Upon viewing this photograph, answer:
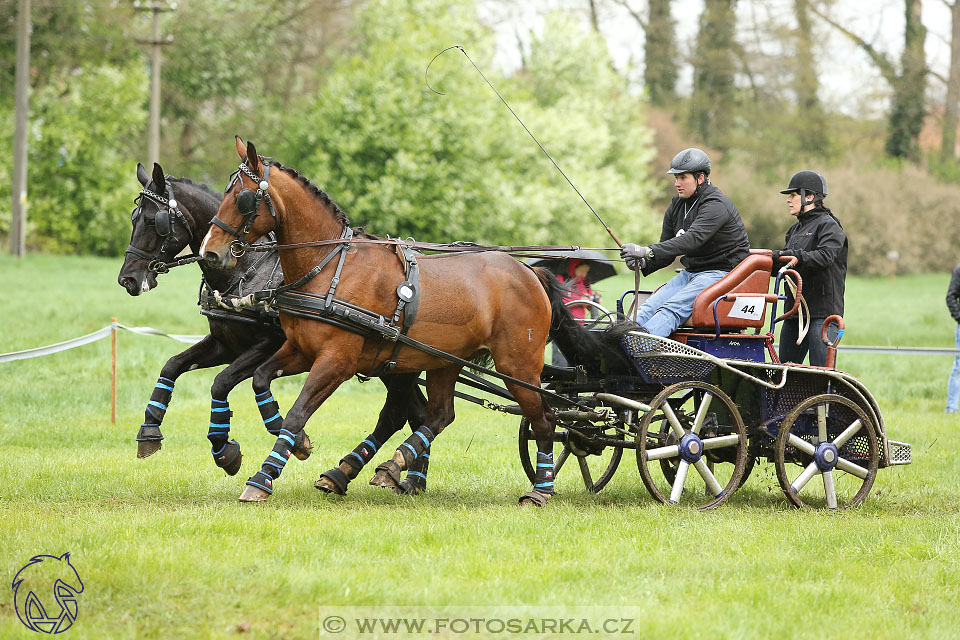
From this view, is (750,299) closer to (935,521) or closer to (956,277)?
(935,521)

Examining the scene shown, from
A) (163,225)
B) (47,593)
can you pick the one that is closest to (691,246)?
(163,225)

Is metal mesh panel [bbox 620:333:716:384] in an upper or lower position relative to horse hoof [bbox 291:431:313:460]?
upper

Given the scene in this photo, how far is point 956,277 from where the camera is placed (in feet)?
41.5

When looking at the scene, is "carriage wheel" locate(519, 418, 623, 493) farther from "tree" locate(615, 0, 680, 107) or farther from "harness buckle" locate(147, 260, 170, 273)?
"tree" locate(615, 0, 680, 107)

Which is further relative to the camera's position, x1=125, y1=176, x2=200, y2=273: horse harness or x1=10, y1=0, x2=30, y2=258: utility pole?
x1=10, y1=0, x2=30, y2=258: utility pole

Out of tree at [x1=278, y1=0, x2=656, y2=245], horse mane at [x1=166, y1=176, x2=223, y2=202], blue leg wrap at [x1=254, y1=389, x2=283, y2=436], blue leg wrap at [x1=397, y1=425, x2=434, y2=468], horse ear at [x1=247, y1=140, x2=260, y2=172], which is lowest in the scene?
blue leg wrap at [x1=397, y1=425, x2=434, y2=468]

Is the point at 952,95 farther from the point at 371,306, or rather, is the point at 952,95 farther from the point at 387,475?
the point at 371,306

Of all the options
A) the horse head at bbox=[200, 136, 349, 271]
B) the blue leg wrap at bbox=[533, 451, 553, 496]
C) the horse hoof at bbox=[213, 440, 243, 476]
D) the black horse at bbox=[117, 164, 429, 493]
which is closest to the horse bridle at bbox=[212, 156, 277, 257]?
the horse head at bbox=[200, 136, 349, 271]

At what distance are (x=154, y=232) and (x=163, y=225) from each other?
0.44 ft

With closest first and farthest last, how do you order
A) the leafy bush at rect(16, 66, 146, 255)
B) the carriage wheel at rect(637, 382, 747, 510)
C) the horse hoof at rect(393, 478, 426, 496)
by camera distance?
the carriage wheel at rect(637, 382, 747, 510) < the horse hoof at rect(393, 478, 426, 496) < the leafy bush at rect(16, 66, 146, 255)

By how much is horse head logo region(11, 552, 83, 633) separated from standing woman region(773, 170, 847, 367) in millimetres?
5015

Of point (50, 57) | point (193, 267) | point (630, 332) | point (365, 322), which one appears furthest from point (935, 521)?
point (50, 57)

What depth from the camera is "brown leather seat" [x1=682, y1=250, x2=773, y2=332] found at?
23.2 feet

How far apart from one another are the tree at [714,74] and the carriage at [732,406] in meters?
34.3
